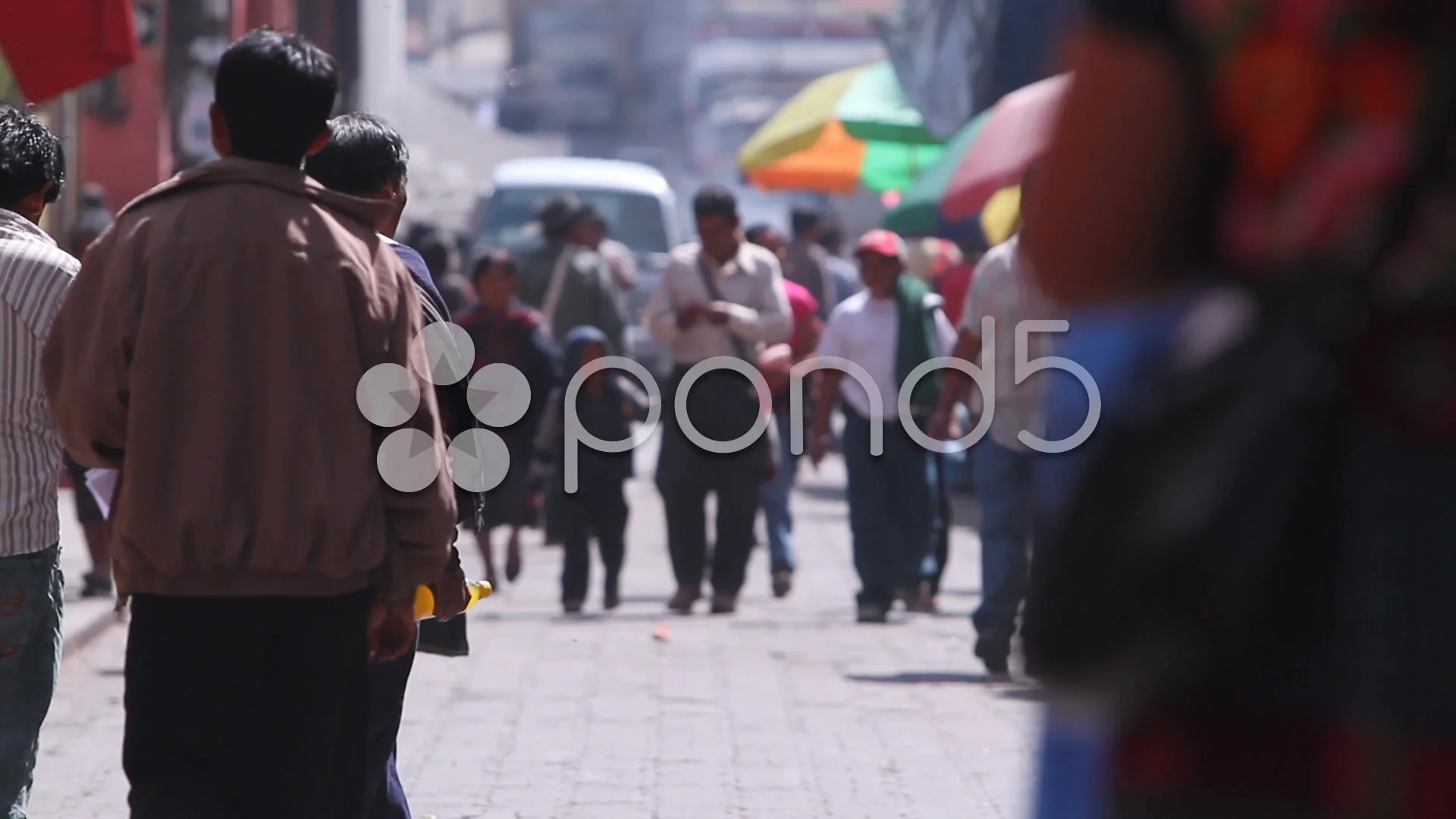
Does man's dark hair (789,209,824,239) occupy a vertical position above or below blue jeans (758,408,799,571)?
above

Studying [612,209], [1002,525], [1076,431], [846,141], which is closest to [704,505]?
[1002,525]

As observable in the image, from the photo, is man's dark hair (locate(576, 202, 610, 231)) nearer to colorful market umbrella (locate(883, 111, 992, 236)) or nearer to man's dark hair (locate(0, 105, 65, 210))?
colorful market umbrella (locate(883, 111, 992, 236))

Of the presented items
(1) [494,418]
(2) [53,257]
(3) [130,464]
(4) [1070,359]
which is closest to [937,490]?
(1) [494,418]

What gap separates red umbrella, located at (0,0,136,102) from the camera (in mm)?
7680

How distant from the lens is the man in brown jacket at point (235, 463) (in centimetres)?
363

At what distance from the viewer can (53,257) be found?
482 centimetres

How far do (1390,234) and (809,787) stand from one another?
5.12 m

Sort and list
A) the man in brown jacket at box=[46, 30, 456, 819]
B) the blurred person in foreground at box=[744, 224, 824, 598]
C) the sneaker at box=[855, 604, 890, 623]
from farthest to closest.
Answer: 1. the blurred person in foreground at box=[744, 224, 824, 598]
2. the sneaker at box=[855, 604, 890, 623]
3. the man in brown jacket at box=[46, 30, 456, 819]

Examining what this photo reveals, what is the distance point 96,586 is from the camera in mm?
10758

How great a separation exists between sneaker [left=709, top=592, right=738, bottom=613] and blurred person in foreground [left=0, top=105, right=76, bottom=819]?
6676mm

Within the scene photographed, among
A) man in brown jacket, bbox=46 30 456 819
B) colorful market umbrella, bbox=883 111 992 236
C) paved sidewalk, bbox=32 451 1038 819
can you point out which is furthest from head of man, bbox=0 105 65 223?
colorful market umbrella, bbox=883 111 992 236

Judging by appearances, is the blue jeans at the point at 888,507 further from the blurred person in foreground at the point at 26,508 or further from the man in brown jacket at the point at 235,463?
the man in brown jacket at the point at 235,463

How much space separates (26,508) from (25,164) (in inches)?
28.2

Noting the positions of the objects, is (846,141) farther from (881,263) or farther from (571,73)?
(571,73)
